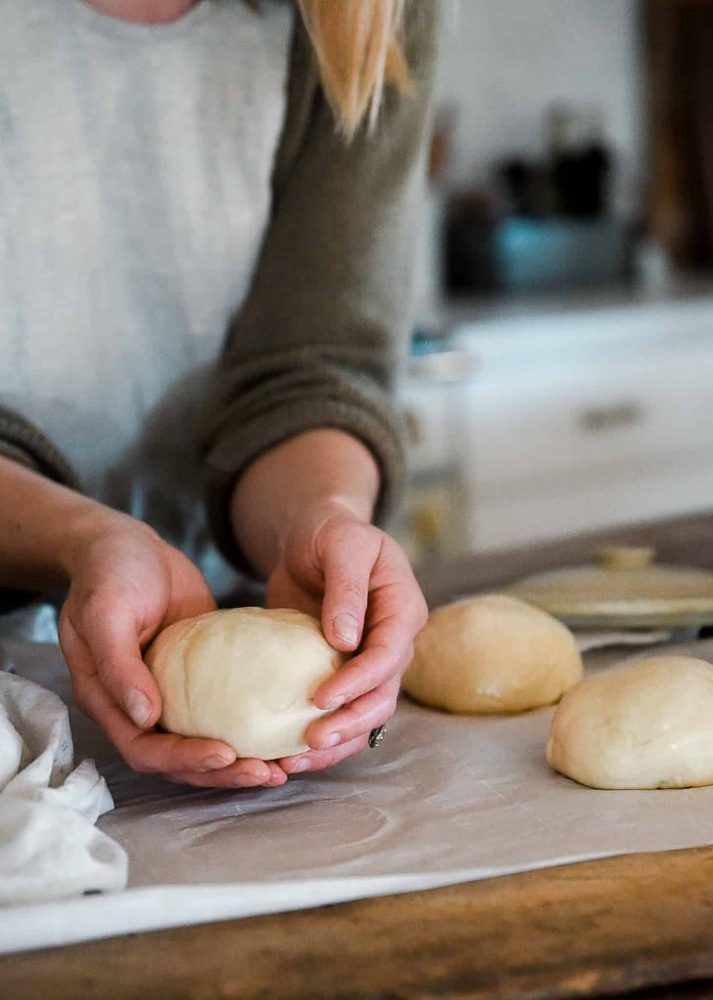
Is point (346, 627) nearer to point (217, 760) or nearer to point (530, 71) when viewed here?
point (217, 760)

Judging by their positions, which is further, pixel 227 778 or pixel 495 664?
pixel 495 664

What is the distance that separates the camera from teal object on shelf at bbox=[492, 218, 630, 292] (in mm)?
2936

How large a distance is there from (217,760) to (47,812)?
0.09 m

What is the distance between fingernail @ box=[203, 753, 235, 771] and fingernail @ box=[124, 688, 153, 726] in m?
0.04

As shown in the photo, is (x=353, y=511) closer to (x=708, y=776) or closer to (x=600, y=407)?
(x=708, y=776)

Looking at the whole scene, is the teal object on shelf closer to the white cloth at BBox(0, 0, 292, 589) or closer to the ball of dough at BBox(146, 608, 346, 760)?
the white cloth at BBox(0, 0, 292, 589)

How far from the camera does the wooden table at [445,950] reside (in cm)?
52

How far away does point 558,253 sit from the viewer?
2998 mm

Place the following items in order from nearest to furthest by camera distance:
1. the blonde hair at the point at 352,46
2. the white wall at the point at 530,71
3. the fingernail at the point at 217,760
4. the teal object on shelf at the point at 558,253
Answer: the fingernail at the point at 217,760, the blonde hair at the point at 352,46, the teal object on shelf at the point at 558,253, the white wall at the point at 530,71

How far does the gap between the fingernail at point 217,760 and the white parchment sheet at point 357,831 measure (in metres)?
0.04

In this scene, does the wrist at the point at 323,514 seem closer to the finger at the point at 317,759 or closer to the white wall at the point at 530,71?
the finger at the point at 317,759

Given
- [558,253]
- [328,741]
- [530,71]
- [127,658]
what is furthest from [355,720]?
[530,71]

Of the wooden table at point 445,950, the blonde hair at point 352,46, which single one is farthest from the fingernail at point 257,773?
the blonde hair at point 352,46

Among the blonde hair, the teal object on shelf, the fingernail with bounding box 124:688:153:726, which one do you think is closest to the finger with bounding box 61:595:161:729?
the fingernail with bounding box 124:688:153:726
